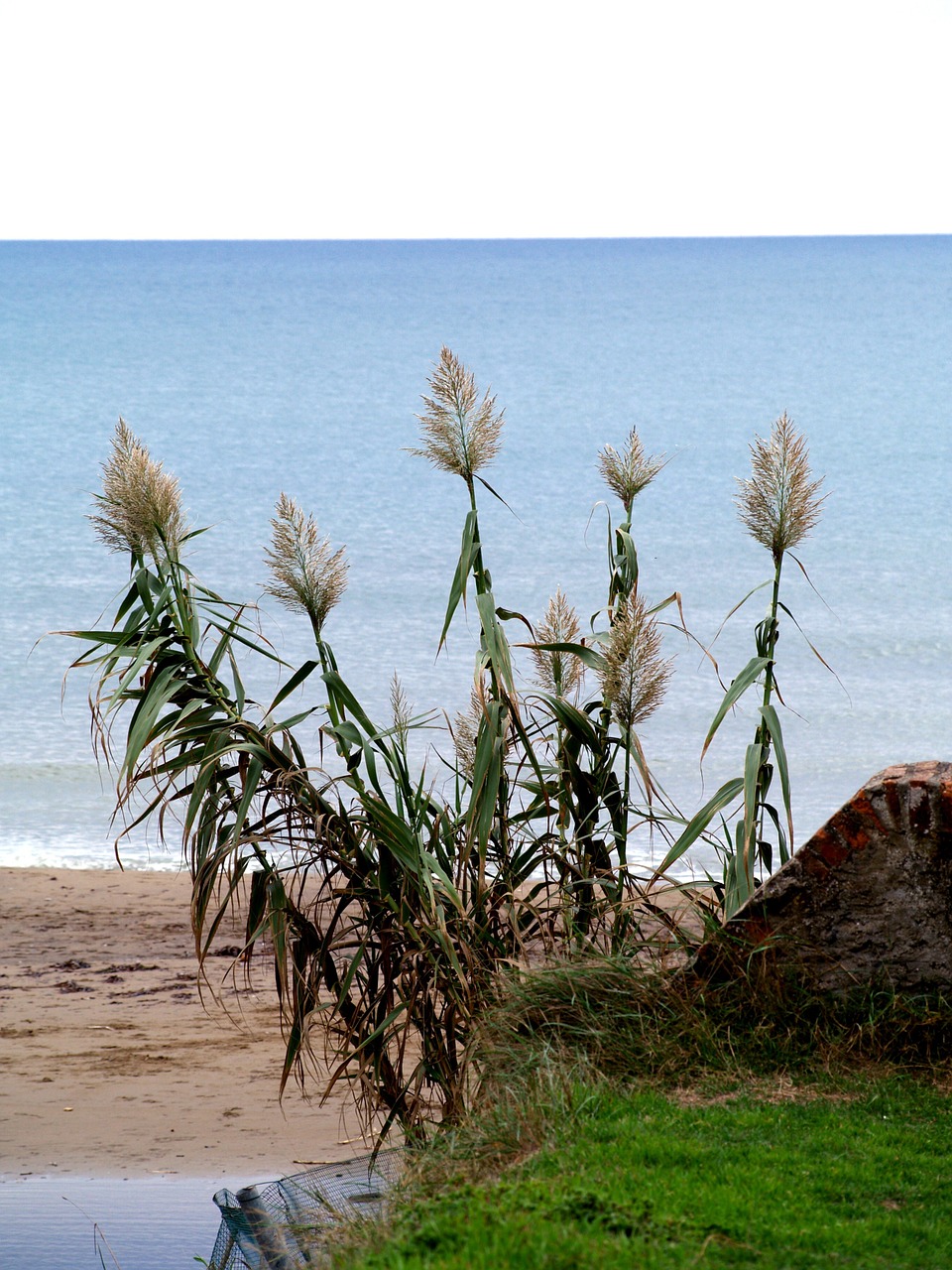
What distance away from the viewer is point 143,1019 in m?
7.25

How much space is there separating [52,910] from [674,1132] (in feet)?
21.7

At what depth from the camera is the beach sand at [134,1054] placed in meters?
5.60

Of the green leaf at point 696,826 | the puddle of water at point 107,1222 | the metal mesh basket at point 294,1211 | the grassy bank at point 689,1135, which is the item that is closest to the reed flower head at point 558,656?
the green leaf at point 696,826

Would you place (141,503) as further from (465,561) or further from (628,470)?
(628,470)

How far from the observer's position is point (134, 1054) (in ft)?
22.2

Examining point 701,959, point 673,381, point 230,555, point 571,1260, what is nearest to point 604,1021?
point 701,959

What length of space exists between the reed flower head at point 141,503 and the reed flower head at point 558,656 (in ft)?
3.86

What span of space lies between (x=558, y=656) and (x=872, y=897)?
1195 millimetres

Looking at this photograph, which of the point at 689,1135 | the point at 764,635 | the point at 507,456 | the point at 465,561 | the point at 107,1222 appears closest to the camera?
the point at 689,1135

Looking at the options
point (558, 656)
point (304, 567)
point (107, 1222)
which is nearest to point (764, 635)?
point (558, 656)

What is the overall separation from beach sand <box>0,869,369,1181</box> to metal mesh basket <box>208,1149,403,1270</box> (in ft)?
0.95

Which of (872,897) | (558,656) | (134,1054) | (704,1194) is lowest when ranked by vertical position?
(134,1054)

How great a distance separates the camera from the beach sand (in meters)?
5.60

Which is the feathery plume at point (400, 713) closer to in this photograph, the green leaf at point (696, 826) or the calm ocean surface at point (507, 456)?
the calm ocean surface at point (507, 456)
